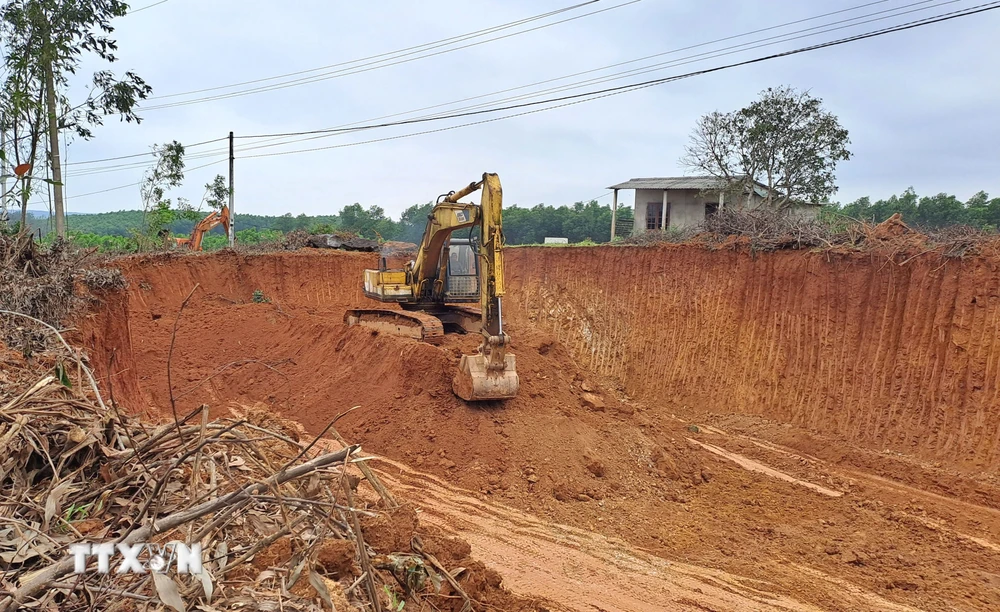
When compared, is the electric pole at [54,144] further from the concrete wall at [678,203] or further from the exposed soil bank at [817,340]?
the concrete wall at [678,203]

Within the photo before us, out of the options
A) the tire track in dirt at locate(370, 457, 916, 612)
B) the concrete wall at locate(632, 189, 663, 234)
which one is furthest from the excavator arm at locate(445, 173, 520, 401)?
the concrete wall at locate(632, 189, 663, 234)

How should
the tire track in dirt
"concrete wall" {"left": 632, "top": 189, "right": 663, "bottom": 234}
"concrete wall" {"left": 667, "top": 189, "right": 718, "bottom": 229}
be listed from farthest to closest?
"concrete wall" {"left": 632, "top": 189, "right": 663, "bottom": 234}, "concrete wall" {"left": 667, "top": 189, "right": 718, "bottom": 229}, the tire track in dirt

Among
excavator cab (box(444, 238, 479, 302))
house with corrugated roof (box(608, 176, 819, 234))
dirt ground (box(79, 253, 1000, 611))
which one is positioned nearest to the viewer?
dirt ground (box(79, 253, 1000, 611))

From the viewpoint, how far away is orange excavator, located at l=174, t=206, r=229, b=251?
2422 centimetres

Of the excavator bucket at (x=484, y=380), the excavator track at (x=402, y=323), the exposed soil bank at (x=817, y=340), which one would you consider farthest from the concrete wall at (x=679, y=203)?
the excavator bucket at (x=484, y=380)

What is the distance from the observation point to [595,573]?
18.8 feet

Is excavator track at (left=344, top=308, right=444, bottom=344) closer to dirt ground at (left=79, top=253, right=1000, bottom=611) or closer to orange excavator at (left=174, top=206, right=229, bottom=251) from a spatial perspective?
dirt ground at (left=79, top=253, right=1000, bottom=611)

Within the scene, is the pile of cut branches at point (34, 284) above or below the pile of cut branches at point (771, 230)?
below

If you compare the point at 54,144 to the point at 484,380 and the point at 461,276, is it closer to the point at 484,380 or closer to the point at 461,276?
the point at 461,276

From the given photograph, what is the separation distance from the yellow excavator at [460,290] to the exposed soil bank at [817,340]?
453 cm

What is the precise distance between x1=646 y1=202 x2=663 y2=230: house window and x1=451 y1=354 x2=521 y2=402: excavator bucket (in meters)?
22.0

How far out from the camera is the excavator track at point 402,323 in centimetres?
1055

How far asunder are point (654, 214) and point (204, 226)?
19458 mm

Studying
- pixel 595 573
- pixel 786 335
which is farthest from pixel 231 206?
pixel 595 573
